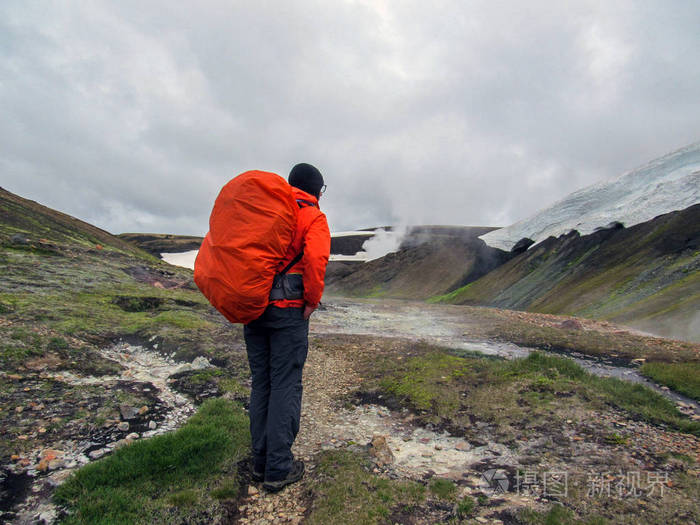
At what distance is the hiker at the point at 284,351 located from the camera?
3.58 metres

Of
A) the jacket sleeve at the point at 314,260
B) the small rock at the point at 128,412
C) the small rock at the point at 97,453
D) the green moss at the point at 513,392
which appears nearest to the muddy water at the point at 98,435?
the small rock at the point at 97,453

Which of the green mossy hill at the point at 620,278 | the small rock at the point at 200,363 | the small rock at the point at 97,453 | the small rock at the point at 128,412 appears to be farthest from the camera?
the green mossy hill at the point at 620,278

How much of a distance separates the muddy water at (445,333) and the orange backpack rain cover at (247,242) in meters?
7.17

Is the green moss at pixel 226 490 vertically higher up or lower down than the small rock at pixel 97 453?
higher up

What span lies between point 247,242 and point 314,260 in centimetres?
64

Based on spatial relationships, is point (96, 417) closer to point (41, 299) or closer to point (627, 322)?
point (41, 299)

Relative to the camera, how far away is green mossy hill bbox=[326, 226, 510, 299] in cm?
6588

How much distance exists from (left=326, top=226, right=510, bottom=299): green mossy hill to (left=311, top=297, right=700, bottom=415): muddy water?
4206 cm

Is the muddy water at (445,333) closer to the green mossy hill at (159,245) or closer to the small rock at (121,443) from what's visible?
the small rock at (121,443)

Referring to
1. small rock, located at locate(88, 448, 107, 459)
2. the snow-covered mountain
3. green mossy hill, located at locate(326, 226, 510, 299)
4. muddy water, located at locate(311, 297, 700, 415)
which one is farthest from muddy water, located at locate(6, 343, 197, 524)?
green mossy hill, located at locate(326, 226, 510, 299)

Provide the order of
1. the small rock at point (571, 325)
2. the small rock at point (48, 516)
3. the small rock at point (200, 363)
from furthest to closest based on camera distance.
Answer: the small rock at point (571, 325) < the small rock at point (200, 363) < the small rock at point (48, 516)

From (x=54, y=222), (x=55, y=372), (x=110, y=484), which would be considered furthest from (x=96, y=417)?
(x=54, y=222)

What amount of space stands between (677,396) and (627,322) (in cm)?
1488

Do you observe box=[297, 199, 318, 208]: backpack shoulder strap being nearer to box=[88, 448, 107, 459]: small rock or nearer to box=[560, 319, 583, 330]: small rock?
box=[88, 448, 107, 459]: small rock
